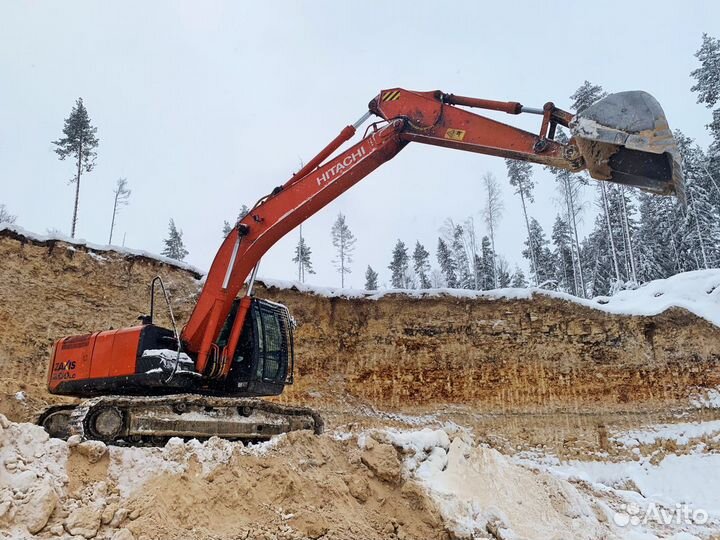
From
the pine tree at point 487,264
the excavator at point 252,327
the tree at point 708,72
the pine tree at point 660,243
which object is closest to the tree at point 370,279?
the pine tree at point 487,264

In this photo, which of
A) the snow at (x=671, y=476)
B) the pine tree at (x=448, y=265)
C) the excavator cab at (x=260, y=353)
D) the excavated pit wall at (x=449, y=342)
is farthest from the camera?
the pine tree at (x=448, y=265)

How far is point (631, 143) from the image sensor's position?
16.6ft

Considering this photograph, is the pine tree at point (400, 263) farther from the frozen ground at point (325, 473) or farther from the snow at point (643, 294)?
the frozen ground at point (325, 473)

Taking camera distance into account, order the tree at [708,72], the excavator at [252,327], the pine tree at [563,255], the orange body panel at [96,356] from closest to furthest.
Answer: the excavator at [252,327]
the orange body panel at [96,356]
the tree at [708,72]
the pine tree at [563,255]

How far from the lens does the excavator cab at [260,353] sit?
6.84 meters

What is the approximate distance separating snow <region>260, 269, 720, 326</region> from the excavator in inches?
297

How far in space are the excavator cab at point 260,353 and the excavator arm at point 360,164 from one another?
0.44 feet

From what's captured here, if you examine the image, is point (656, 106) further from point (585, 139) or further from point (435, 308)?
point (435, 308)

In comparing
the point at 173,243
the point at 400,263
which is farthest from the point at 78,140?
the point at 400,263

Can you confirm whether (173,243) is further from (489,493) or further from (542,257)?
(489,493)

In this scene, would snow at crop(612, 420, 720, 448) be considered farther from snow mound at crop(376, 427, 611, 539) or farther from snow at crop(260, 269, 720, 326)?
snow mound at crop(376, 427, 611, 539)

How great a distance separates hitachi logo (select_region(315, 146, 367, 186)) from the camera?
687 cm

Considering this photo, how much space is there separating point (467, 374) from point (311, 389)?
4410 millimetres

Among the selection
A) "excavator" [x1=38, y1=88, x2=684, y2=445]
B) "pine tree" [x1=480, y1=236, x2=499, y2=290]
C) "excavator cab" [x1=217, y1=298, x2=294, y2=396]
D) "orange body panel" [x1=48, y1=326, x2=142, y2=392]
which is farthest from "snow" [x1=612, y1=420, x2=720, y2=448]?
"pine tree" [x1=480, y1=236, x2=499, y2=290]
